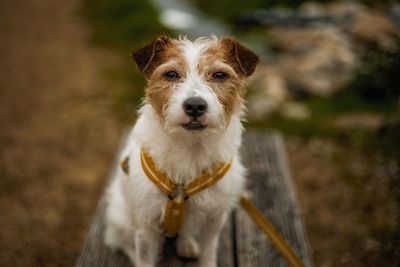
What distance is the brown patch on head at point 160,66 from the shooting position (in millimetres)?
2641

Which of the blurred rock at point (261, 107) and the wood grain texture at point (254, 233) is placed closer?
the wood grain texture at point (254, 233)

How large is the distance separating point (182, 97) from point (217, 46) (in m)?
0.47

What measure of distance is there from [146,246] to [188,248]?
321mm

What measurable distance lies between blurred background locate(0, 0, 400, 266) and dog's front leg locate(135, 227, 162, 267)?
1968mm

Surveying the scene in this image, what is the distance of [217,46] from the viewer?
275cm

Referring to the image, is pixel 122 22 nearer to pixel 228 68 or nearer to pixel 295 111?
pixel 295 111

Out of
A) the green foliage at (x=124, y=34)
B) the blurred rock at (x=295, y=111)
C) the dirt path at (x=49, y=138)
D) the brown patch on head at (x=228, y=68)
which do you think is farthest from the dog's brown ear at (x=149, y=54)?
the blurred rock at (x=295, y=111)

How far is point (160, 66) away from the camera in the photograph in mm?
2680

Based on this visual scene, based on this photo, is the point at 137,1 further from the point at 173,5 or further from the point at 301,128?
the point at 301,128

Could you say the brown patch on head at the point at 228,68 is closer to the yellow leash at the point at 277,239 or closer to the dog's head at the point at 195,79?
the dog's head at the point at 195,79

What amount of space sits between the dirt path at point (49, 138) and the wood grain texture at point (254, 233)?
58.6 inches

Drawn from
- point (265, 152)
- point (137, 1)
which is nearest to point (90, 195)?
point (265, 152)

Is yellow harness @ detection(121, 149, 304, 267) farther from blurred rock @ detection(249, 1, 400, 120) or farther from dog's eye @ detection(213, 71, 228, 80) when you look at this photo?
blurred rock @ detection(249, 1, 400, 120)

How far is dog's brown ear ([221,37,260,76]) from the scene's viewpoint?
2.72 meters
